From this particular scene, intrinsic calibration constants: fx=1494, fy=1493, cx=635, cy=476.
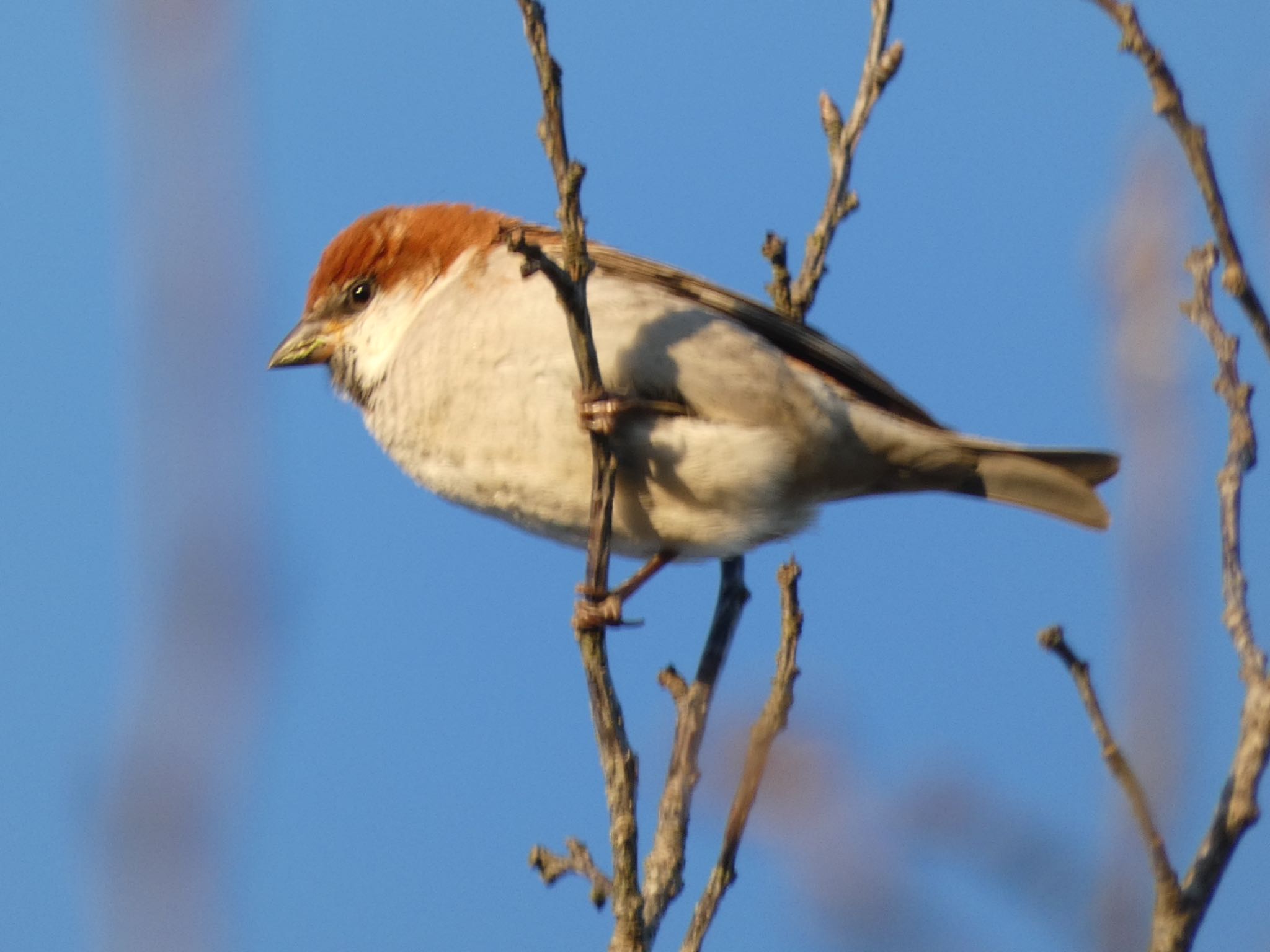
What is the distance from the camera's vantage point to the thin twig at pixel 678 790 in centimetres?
343

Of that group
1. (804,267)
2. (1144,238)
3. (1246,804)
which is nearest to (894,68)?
(804,267)

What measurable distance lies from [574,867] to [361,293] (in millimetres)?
2082

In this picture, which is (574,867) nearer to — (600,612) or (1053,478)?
(600,612)

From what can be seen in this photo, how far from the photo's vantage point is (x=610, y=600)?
3797mm

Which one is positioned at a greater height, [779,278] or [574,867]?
[779,278]

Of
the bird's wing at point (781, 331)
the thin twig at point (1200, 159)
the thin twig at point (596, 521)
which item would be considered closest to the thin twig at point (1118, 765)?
the thin twig at point (1200, 159)

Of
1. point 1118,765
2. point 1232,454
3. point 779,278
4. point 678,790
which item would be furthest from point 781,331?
point 1118,765

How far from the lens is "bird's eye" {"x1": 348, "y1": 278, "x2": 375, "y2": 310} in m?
4.82

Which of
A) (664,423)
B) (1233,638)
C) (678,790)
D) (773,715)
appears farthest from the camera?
(664,423)

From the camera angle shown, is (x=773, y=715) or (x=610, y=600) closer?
(x=773, y=715)

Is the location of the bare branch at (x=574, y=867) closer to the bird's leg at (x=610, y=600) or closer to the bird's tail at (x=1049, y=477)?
the bird's leg at (x=610, y=600)

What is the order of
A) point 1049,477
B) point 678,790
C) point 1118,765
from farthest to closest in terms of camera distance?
point 1049,477
point 678,790
point 1118,765

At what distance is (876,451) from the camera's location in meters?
4.19

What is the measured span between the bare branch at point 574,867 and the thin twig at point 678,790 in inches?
6.5
